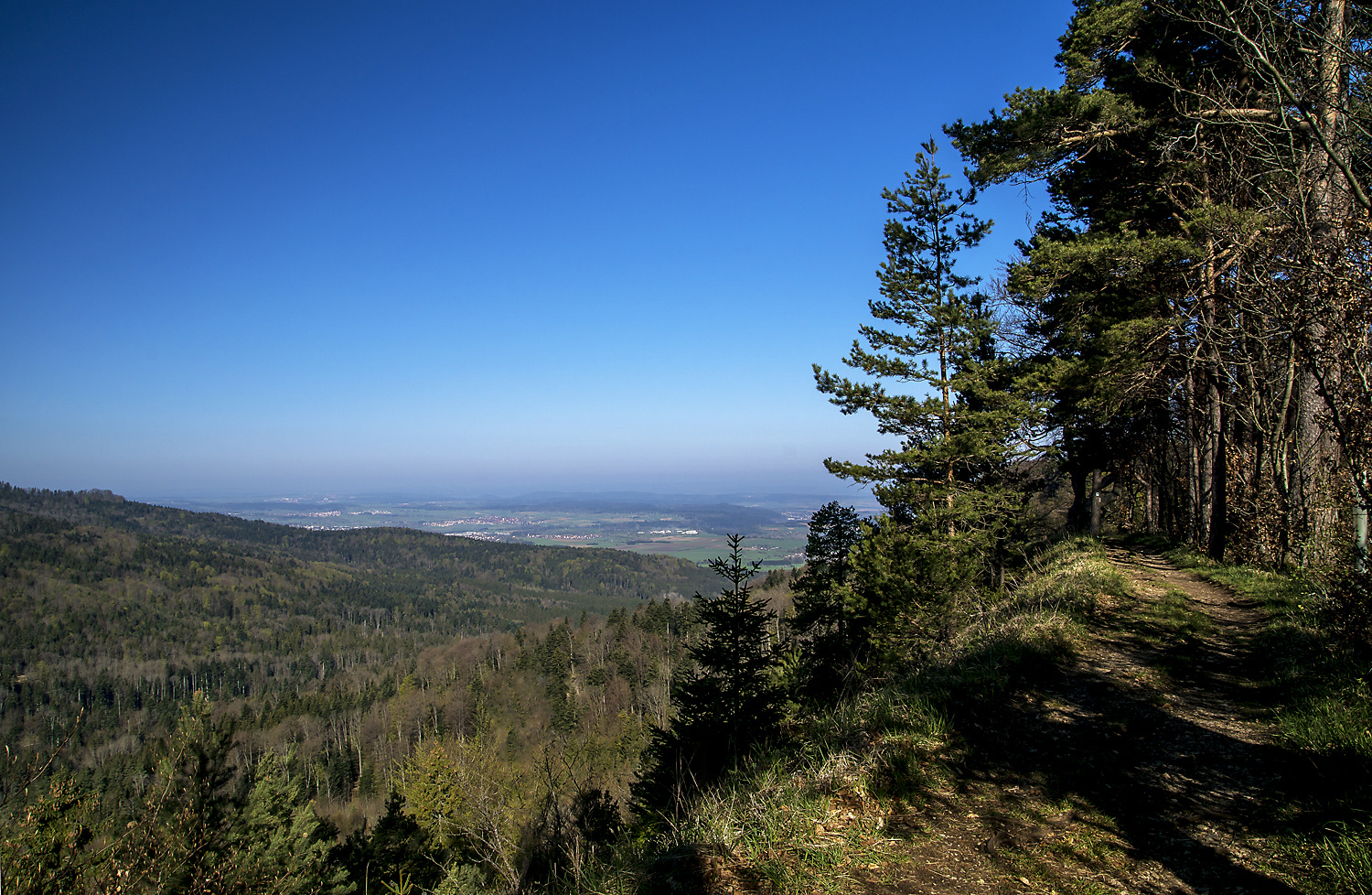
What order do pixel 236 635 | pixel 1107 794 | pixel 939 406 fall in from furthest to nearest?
1. pixel 236 635
2. pixel 939 406
3. pixel 1107 794

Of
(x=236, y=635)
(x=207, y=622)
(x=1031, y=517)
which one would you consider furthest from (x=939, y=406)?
(x=207, y=622)

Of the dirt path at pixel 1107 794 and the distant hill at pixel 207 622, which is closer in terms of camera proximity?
the dirt path at pixel 1107 794

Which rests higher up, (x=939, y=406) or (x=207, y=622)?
(x=939, y=406)

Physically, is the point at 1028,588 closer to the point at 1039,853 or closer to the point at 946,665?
the point at 946,665

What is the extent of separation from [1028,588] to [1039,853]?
7.68m

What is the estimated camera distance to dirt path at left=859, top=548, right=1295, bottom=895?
2963 mm

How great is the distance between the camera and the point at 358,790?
229 ft

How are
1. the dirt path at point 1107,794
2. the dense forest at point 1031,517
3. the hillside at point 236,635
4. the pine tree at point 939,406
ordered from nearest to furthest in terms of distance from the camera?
the dirt path at point 1107,794 → the dense forest at point 1031,517 → the pine tree at point 939,406 → the hillside at point 236,635

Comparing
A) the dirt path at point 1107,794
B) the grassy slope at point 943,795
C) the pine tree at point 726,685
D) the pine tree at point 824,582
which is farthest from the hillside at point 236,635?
the dirt path at point 1107,794

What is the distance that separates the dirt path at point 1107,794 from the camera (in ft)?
9.72

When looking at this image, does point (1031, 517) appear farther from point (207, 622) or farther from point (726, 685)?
point (207, 622)

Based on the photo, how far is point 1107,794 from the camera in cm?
366

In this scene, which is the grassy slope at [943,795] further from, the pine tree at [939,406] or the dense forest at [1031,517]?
the pine tree at [939,406]

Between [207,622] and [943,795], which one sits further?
[207,622]
